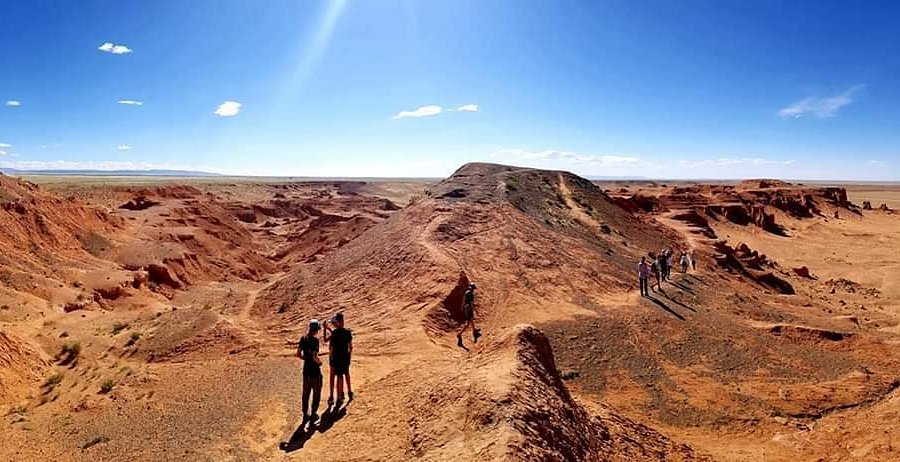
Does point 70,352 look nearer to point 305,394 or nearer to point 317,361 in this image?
point 305,394

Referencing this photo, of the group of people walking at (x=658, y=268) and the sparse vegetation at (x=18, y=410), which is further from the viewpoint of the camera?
the group of people walking at (x=658, y=268)

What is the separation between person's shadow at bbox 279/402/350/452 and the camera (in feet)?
29.1

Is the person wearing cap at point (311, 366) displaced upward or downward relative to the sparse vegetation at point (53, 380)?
upward

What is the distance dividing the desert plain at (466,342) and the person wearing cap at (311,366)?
46cm

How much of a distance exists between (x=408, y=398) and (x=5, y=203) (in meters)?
33.2

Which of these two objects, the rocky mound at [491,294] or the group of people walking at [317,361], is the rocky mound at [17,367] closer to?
the rocky mound at [491,294]

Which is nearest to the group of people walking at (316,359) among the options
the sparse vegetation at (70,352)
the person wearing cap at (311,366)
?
the person wearing cap at (311,366)

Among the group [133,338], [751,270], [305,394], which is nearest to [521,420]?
[305,394]

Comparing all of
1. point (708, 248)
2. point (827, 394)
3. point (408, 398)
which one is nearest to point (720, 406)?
point (827, 394)

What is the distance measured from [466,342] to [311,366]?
7.07 metres

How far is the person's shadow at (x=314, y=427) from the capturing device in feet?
29.1

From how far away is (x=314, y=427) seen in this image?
9.42 meters

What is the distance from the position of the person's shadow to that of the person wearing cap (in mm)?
147

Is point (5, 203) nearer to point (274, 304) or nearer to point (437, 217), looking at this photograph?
point (274, 304)
